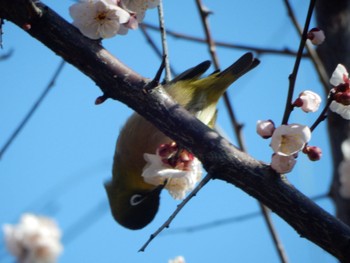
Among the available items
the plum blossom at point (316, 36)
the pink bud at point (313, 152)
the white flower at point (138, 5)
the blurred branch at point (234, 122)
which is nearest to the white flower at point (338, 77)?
the plum blossom at point (316, 36)

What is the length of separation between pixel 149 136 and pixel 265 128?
1.61 metres

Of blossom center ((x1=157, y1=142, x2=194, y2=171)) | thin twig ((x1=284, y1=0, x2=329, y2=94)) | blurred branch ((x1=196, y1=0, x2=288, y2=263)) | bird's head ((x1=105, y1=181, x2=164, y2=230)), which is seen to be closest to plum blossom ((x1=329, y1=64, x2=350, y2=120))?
blossom center ((x1=157, y1=142, x2=194, y2=171))

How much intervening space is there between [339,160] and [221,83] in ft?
2.93

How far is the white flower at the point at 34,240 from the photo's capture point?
2277 millimetres

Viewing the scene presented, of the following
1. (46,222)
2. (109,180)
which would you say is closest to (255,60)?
(109,180)

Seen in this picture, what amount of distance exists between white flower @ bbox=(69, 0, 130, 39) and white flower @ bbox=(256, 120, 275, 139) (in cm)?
63

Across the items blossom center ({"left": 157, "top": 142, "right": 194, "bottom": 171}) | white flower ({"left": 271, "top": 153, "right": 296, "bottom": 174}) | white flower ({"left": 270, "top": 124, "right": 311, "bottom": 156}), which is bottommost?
white flower ({"left": 271, "top": 153, "right": 296, "bottom": 174})

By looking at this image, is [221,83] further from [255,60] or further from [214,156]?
[214,156]

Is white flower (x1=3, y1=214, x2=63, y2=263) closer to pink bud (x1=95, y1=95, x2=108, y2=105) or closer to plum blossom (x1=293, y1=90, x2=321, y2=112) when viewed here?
pink bud (x1=95, y1=95, x2=108, y2=105)

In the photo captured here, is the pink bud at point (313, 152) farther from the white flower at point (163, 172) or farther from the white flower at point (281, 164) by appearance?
the white flower at point (163, 172)

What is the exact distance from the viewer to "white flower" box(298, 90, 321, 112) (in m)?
1.80

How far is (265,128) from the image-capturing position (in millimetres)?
1761

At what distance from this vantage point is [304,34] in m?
1.62

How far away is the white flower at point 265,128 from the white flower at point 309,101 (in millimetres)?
131
